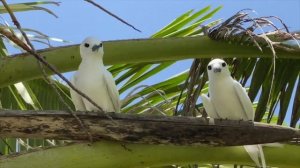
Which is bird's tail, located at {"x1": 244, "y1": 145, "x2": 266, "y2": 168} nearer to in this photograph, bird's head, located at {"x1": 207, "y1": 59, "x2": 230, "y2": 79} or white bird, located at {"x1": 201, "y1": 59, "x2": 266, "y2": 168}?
white bird, located at {"x1": 201, "y1": 59, "x2": 266, "y2": 168}

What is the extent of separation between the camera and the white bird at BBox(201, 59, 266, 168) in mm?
2887

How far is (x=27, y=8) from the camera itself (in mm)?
3311

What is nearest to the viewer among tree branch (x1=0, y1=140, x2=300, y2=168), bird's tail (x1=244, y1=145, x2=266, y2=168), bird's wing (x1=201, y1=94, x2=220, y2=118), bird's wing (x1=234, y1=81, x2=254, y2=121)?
tree branch (x1=0, y1=140, x2=300, y2=168)

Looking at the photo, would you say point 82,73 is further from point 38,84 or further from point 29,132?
point 38,84

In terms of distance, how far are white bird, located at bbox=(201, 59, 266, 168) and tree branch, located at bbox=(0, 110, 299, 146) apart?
0.54 m

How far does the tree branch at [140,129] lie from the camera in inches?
87.9

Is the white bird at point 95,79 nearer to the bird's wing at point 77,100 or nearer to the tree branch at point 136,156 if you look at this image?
the bird's wing at point 77,100

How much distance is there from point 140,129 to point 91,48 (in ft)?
2.47

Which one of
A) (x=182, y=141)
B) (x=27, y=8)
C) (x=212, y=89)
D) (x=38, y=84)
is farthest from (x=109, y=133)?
(x=38, y=84)

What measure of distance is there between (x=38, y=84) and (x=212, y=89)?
1320 millimetres

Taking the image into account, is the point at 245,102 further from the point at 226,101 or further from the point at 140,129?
the point at 140,129

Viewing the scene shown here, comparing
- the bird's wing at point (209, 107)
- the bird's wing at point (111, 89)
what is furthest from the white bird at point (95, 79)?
the bird's wing at point (209, 107)

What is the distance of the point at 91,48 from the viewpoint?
2.89m

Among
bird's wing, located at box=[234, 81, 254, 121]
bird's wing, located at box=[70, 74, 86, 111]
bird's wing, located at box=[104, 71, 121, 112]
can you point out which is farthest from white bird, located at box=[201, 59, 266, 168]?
bird's wing, located at box=[70, 74, 86, 111]
